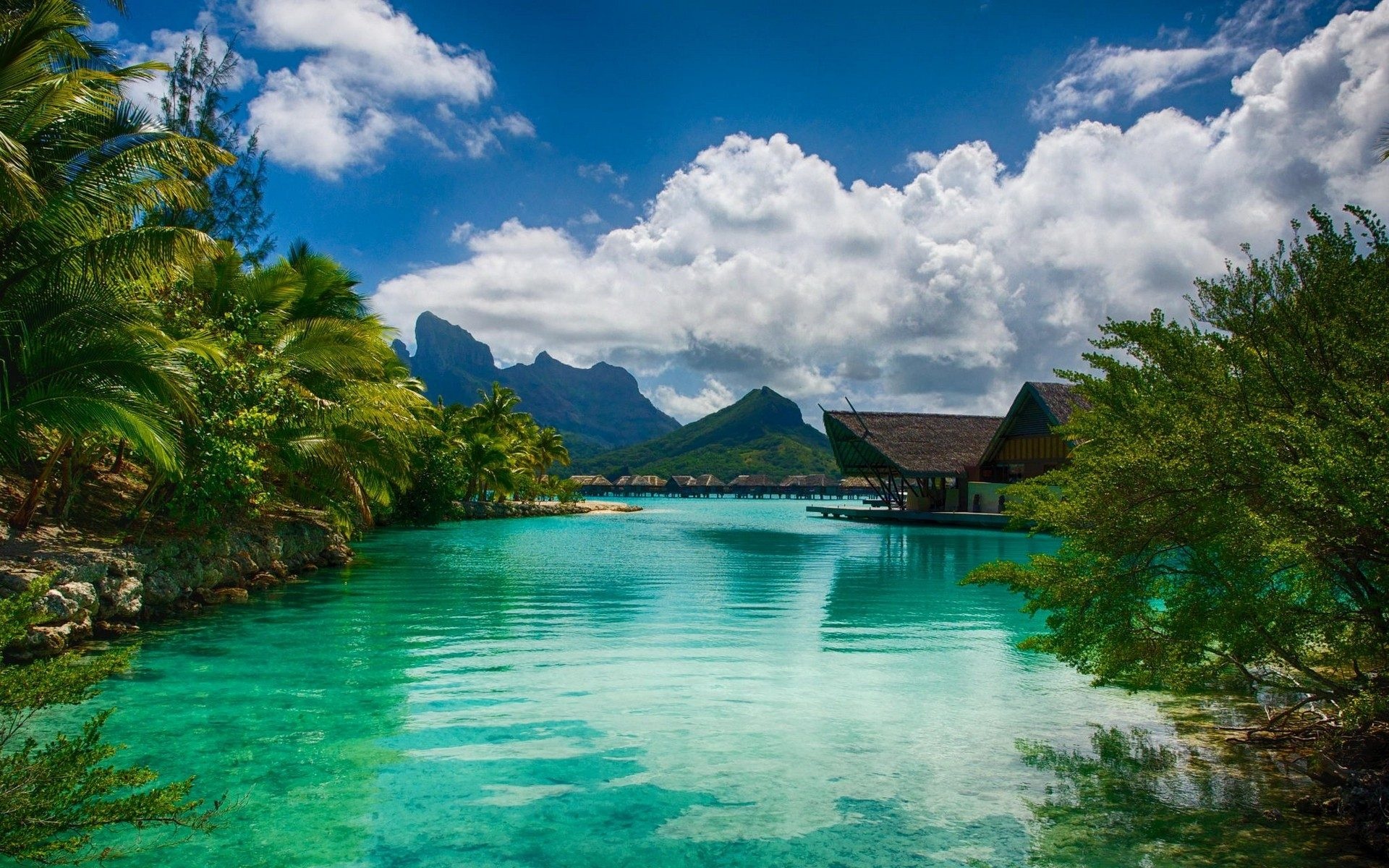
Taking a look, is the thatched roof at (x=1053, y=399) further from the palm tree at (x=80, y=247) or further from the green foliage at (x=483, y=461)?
the palm tree at (x=80, y=247)

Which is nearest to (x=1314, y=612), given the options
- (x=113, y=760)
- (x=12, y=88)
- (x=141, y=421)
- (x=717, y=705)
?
(x=717, y=705)

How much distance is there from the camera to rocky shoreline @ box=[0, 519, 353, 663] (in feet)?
24.0

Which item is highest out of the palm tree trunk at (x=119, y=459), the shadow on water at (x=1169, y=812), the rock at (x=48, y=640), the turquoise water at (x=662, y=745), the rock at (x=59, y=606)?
the palm tree trunk at (x=119, y=459)

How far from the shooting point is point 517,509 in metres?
38.7

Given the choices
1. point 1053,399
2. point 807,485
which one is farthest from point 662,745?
point 807,485

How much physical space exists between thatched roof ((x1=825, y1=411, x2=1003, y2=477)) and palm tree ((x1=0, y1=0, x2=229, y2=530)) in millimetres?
29597

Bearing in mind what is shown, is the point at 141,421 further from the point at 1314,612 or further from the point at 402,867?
the point at 1314,612

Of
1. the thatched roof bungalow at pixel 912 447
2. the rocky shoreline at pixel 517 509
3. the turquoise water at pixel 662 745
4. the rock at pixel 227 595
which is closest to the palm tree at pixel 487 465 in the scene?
the rocky shoreline at pixel 517 509

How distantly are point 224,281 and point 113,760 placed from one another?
32.1 feet

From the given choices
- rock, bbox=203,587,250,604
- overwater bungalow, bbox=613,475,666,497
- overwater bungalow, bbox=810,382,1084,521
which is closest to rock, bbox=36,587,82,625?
rock, bbox=203,587,250,604

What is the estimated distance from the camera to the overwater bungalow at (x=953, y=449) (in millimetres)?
31766

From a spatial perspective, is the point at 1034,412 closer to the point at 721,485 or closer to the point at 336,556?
the point at 336,556

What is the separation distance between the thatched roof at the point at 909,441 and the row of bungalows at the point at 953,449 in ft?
0.11

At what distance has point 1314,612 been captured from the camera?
4.06m
